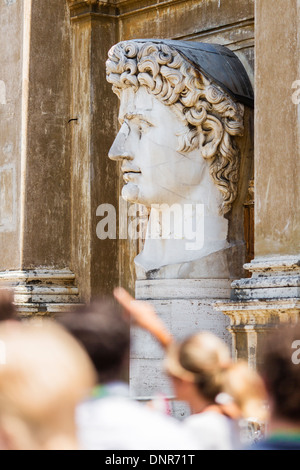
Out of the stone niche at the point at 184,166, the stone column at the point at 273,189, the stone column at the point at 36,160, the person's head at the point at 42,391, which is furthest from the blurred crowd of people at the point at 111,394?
the stone column at the point at 36,160

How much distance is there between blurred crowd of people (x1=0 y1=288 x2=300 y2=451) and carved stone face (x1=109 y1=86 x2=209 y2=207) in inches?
145

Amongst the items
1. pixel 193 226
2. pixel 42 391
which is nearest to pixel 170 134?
pixel 193 226

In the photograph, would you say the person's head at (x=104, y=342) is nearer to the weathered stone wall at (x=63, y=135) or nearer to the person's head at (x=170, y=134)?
the person's head at (x=170, y=134)

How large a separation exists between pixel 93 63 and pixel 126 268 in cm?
173

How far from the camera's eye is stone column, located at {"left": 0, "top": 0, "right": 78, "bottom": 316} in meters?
10.5

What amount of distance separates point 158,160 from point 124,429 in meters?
4.48

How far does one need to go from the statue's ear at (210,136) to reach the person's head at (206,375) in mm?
3958

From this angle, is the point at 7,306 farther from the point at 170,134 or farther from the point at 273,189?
the point at 273,189

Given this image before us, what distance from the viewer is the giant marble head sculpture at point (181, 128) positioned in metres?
8.98

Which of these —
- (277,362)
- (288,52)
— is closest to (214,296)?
(288,52)

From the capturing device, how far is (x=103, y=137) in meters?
10.6

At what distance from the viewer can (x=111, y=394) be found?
16.1 ft

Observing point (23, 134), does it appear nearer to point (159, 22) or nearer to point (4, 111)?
point (4, 111)

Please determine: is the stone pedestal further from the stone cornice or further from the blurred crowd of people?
the blurred crowd of people
